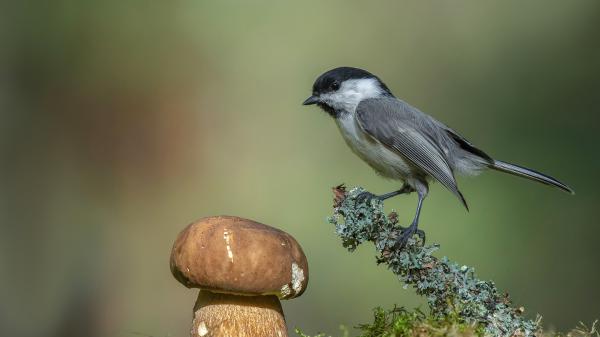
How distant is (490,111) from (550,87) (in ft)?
1.77

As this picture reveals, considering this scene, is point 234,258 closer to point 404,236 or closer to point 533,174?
point 404,236

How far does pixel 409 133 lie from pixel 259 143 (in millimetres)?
3360

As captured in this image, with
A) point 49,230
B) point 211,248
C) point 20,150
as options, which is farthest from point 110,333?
point 211,248

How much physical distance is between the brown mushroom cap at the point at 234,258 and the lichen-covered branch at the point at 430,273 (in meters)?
0.24

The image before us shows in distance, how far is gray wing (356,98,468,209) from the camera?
284 centimetres

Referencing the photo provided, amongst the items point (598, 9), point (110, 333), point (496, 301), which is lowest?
point (110, 333)

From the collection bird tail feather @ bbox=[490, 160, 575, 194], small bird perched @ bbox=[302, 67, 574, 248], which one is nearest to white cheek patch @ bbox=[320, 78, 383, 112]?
small bird perched @ bbox=[302, 67, 574, 248]

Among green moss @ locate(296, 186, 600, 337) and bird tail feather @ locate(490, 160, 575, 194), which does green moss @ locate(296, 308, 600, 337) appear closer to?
green moss @ locate(296, 186, 600, 337)

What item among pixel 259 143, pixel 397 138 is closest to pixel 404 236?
pixel 397 138

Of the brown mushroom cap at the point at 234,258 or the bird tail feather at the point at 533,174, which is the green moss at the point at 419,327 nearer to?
the brown mushroom cap at the point at 234,258

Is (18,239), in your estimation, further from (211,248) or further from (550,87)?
(550,87)

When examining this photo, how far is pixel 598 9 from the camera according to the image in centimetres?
613

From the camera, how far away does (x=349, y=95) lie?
314 centimetres

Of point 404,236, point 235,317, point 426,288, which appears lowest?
point 235,317
